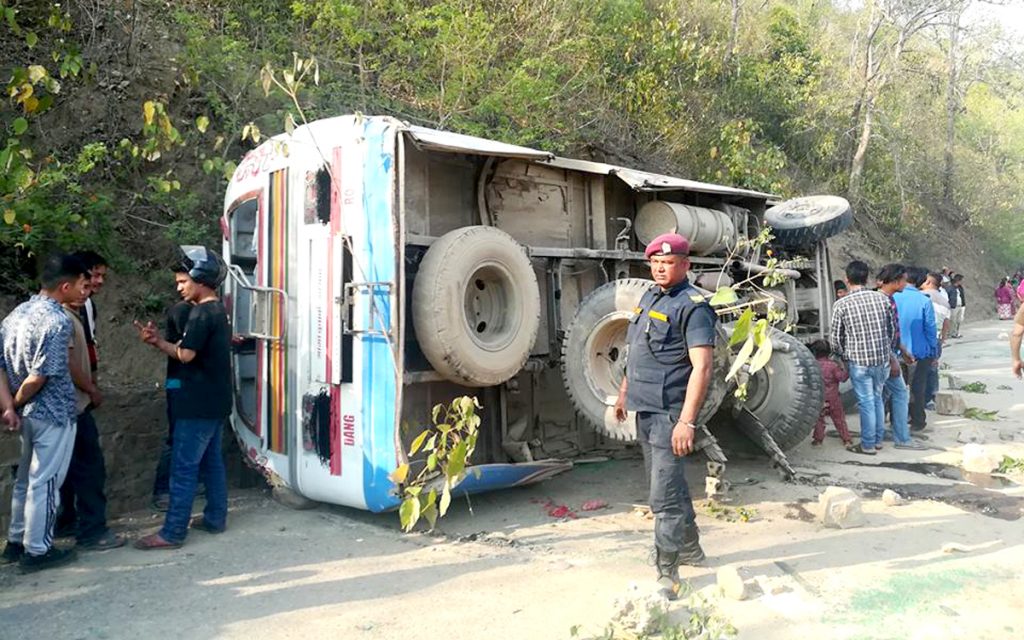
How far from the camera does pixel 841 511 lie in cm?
457

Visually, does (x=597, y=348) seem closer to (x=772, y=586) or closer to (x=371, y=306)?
(x=371, y=306)

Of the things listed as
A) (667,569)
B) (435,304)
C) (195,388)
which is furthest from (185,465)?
(667,569)

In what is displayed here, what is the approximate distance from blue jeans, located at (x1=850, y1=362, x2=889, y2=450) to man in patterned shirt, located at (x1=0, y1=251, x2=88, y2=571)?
6.02 metres

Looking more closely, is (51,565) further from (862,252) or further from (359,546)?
(862,252)

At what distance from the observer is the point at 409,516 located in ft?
12.6

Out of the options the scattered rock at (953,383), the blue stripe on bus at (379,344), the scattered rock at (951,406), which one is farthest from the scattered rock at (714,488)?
the scattered rock at (953,383)

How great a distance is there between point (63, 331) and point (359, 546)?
6.40 ft

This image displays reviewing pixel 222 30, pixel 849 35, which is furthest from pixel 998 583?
pixel 849 35

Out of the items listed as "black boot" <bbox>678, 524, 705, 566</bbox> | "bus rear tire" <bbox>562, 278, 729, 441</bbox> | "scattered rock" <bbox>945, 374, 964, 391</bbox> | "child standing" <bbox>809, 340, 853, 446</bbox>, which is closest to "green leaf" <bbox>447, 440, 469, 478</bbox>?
"black boot" <bbox>678, 524, 705, 566</bbox>

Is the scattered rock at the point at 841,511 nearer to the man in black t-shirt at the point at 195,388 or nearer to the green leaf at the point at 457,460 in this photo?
the green leaf at the point at 457,460

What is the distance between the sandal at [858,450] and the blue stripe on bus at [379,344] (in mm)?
4414

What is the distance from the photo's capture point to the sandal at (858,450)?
6764 mm

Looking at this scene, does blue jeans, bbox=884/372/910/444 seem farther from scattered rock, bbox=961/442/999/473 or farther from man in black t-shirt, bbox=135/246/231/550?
man in black t-shirt, bbox=135/246/231/550

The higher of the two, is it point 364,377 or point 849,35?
point 849,35
